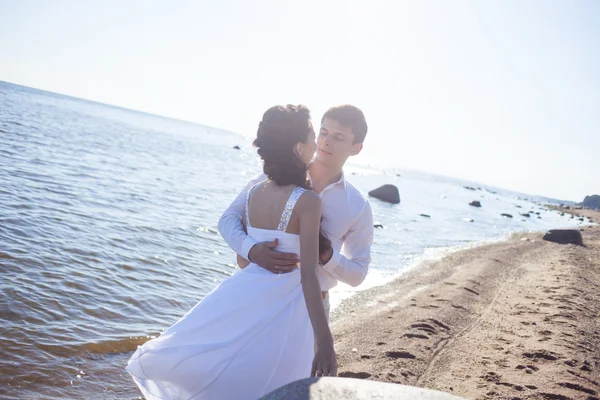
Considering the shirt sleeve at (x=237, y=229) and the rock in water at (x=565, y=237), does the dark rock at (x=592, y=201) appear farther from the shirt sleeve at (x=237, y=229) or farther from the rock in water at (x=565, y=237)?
the shirt sleeve at (x=237, y=229)

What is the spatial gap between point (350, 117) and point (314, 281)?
142 cm

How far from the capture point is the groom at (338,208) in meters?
3.15

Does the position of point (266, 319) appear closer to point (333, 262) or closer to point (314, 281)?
point (314, 281)

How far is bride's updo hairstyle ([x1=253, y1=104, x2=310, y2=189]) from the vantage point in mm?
2752

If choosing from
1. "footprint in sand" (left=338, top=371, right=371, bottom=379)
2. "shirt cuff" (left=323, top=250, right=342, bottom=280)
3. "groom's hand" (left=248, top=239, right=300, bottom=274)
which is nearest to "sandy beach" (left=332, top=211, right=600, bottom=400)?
"footprint in sand" (left=338, top=371, right=371, bottom=379)

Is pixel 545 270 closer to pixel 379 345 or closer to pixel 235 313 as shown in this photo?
pixel 379 345

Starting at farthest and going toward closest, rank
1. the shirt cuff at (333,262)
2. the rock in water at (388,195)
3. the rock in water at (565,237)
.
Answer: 1. the rock in water at (388,195)
2. the rock in water at (565,237)
3. the shirt cuff at (333,262)

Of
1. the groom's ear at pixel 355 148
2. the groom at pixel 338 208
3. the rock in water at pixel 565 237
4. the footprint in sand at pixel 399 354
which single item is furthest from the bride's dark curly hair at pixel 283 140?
the rock in water at pixel 565 237

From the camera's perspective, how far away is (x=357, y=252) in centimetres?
336

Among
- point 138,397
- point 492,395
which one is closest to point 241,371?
point 138,397

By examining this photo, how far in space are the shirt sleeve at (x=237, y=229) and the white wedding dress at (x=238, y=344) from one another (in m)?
0.15

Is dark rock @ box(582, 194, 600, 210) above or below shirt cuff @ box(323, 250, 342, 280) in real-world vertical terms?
above

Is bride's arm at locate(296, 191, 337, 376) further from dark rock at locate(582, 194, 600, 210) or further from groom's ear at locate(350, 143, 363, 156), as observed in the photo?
dark rock at locate(582, 194, 600, 210)

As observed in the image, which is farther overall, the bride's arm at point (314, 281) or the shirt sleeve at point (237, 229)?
the shirt sleeve at point (237, 229)
